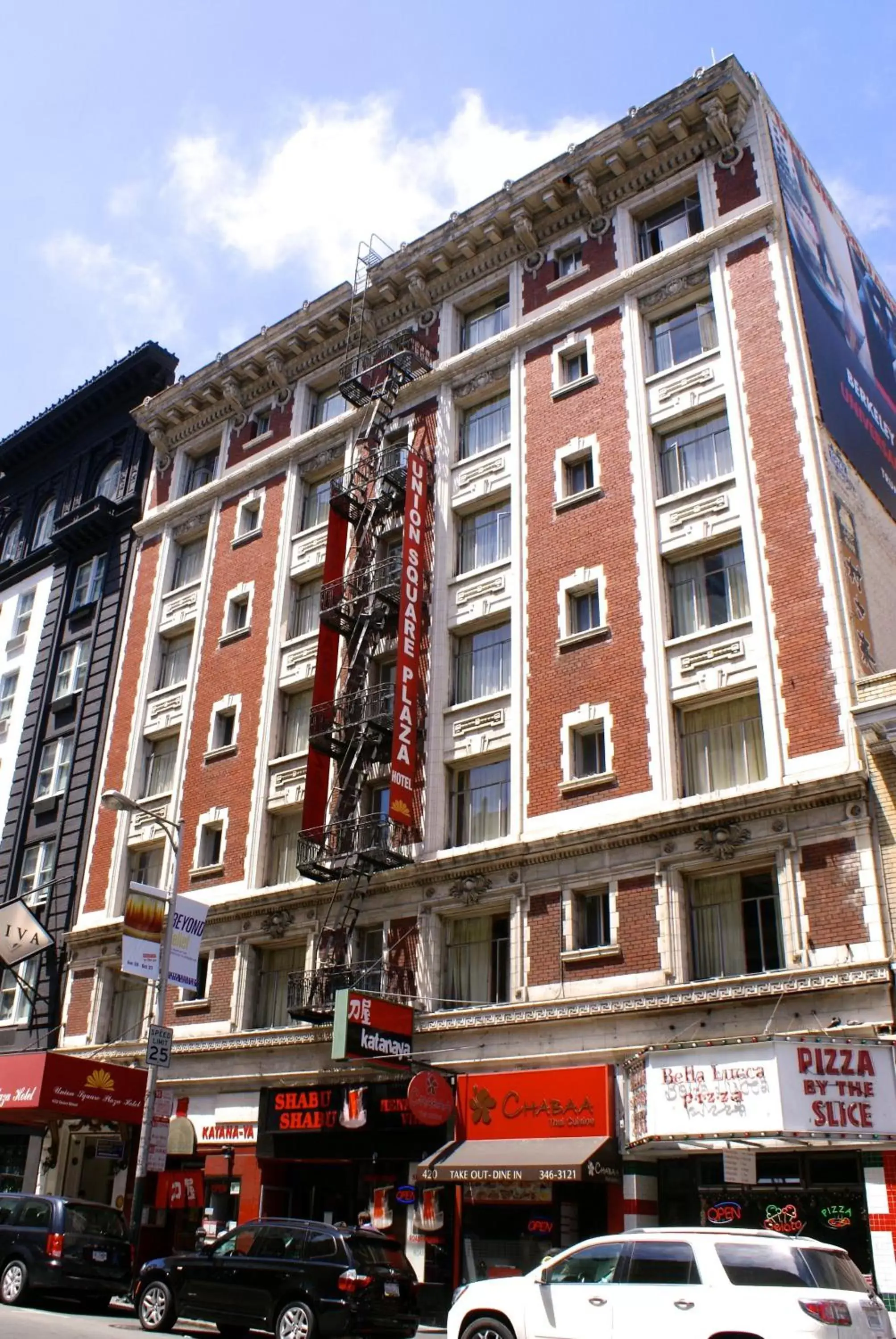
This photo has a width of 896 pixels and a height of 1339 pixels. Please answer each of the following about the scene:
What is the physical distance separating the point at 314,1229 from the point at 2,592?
35715 mm

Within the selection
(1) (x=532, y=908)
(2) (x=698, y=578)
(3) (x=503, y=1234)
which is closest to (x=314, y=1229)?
(3) (x=503, y=1234)

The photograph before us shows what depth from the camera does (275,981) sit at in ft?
97.2

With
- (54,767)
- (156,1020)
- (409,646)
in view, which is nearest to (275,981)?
(156,1020)

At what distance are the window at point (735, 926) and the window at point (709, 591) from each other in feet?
18.0

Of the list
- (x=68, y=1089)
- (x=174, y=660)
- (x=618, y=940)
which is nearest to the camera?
(x=618, y=940)

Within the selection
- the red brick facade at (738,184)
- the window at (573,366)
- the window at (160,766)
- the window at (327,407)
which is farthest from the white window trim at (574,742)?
the window at (327,407)

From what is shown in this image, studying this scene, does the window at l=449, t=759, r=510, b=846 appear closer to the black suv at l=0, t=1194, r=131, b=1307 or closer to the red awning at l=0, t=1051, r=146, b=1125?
the red awning at l=0, t=1051, r=146, b=1125

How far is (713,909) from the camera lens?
22344 mm

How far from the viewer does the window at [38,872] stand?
1455 inches

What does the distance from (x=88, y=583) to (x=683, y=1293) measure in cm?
3522

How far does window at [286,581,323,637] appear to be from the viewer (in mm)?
33719

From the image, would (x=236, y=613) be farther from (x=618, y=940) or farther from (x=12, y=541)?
(x=618, y=940)

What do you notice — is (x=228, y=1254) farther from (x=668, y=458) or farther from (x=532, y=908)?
(x=668, y=458)

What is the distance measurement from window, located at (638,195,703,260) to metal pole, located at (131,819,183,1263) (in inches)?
745
